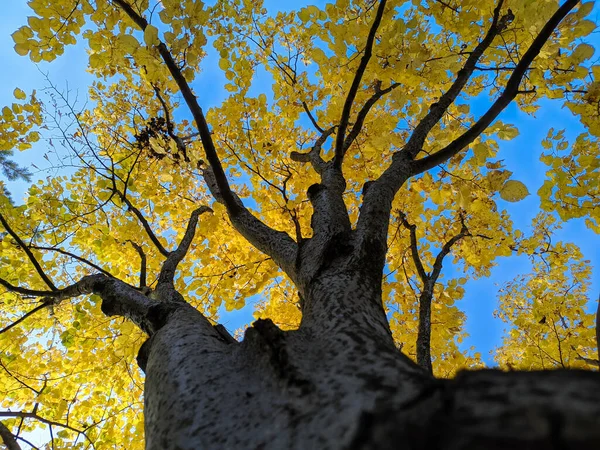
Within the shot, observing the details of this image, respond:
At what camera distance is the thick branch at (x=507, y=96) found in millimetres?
1843

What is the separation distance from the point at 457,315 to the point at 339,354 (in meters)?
3.95

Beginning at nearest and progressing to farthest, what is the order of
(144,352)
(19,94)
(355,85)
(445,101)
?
(144,352) → (355,85) → (445,101) → (19,94)

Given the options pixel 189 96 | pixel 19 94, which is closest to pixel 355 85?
pixel 189 96

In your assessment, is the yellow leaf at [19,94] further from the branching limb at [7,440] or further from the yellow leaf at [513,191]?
the yellow leaf at [513,191]

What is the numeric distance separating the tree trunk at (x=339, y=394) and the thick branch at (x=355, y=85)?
1350 millimetres

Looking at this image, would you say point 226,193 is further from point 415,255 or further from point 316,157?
point 415,255

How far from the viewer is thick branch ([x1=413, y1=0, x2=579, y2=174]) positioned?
1.84m

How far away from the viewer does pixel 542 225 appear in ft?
18.8

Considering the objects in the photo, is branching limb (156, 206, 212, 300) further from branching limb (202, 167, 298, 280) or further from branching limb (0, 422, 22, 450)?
branching limb (0, 422, 22, 450)

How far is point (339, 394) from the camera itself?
776mm

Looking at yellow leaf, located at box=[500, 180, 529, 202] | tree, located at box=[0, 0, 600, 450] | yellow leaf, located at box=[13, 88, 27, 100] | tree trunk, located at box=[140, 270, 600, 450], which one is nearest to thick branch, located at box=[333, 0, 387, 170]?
tree, located at box=[0, 0, 600, 450]

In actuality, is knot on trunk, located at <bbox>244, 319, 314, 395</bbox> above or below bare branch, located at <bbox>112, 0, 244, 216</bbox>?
below

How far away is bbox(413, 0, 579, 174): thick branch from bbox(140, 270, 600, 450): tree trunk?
1.34 metres

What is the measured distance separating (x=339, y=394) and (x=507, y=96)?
2.24m
